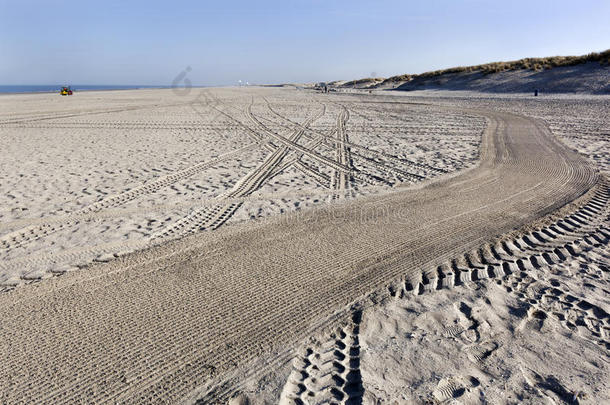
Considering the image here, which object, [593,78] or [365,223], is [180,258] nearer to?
[365,223]

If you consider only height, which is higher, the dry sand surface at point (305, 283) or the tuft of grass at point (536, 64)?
the tuft of grass at point (536, 64)

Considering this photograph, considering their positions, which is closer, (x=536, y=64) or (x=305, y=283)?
(x=305, y=283)

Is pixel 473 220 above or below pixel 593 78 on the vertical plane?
below

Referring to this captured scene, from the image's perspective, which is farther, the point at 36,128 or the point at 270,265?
the point at 36,128

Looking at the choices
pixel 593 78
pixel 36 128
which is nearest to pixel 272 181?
pixel 36 128

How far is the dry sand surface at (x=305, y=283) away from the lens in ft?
9.29

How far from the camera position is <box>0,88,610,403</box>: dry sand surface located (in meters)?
2.83

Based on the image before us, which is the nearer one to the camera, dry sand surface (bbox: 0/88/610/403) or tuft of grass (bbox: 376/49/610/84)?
dry sand surface (bbox: 0/88/610/403)

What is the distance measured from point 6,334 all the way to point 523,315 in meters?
4.74

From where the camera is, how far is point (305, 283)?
13.3 feet

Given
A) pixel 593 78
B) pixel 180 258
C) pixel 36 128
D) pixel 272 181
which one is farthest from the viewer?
pixel 593 78

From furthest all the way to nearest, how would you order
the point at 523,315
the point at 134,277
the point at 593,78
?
the point at 593,78, the point at 134,277, the point at 523,315

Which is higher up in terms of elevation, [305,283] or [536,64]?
[536,64]

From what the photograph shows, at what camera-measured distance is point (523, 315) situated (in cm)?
354
